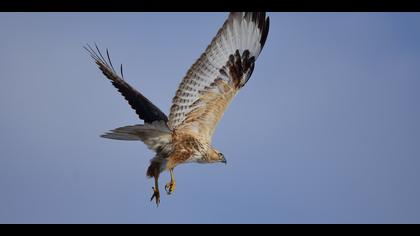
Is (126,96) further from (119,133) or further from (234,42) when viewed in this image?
(234,42)

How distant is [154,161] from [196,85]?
1.74 metres

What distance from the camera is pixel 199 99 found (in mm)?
9992

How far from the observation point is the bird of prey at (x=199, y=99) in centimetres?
866

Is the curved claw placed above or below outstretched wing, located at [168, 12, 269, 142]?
below

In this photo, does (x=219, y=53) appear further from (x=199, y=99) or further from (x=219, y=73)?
(x=199, y=99)

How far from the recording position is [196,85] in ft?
32.9

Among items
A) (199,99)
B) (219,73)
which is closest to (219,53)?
(219,73)

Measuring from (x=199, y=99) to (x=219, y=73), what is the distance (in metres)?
0.65

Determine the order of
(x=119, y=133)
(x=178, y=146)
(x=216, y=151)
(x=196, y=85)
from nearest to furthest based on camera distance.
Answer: (x=119, y=133) < (x=178, y=146) < (x=216, y=151) < (x=196, y=85)

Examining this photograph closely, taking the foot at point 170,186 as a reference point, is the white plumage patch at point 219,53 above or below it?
above

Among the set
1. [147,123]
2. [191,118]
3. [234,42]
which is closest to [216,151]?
[191,118]

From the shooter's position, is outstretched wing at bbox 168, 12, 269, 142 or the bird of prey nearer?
the bird of prey

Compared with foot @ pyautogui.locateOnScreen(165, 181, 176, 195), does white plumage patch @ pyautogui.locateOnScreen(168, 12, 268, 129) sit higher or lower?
higher

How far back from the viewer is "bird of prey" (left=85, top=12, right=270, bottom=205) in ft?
28.4
